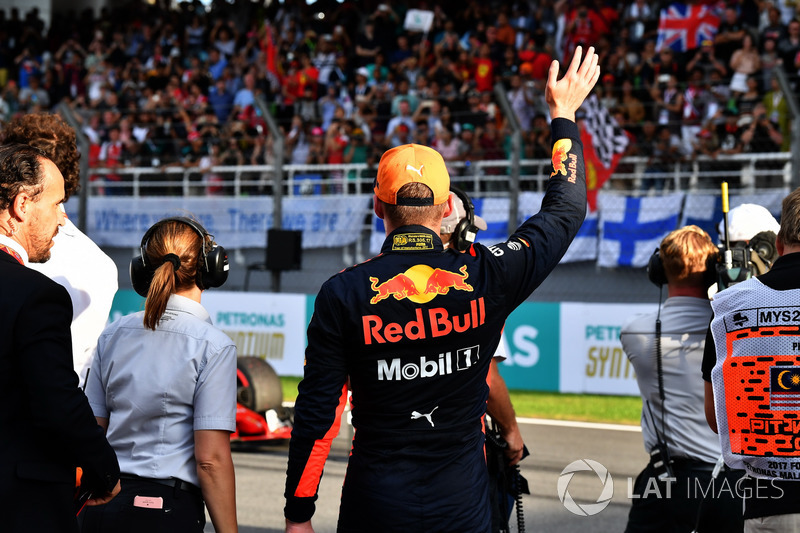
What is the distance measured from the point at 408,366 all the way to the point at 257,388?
17.8ft

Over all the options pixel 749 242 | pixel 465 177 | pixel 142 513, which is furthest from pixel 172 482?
pixel 465 177

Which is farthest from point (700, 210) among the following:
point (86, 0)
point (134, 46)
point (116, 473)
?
point (86, 0)

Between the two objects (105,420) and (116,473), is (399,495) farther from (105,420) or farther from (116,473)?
(105,420)

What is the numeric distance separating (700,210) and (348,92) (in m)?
6.96

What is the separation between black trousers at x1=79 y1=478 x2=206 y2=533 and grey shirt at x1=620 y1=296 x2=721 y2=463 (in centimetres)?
187

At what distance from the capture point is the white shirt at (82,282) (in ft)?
10.9

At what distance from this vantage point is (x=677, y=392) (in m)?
3.62

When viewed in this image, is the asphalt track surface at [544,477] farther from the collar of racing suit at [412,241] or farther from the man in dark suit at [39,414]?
the man in dark suit at [39,414]

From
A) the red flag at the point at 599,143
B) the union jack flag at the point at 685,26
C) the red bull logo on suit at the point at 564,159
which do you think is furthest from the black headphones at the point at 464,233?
the union jack flag at the point at 685,26

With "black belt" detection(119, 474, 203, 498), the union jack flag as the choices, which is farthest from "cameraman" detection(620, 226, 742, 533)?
the union jack flag

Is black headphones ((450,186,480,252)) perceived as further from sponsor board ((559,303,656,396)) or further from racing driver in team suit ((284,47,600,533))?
sponsor board ((559,303,656,396))

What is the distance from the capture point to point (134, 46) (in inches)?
822

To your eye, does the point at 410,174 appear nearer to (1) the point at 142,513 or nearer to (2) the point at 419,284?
(2) the point at 419,284

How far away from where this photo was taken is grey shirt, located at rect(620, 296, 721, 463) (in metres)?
3.55
